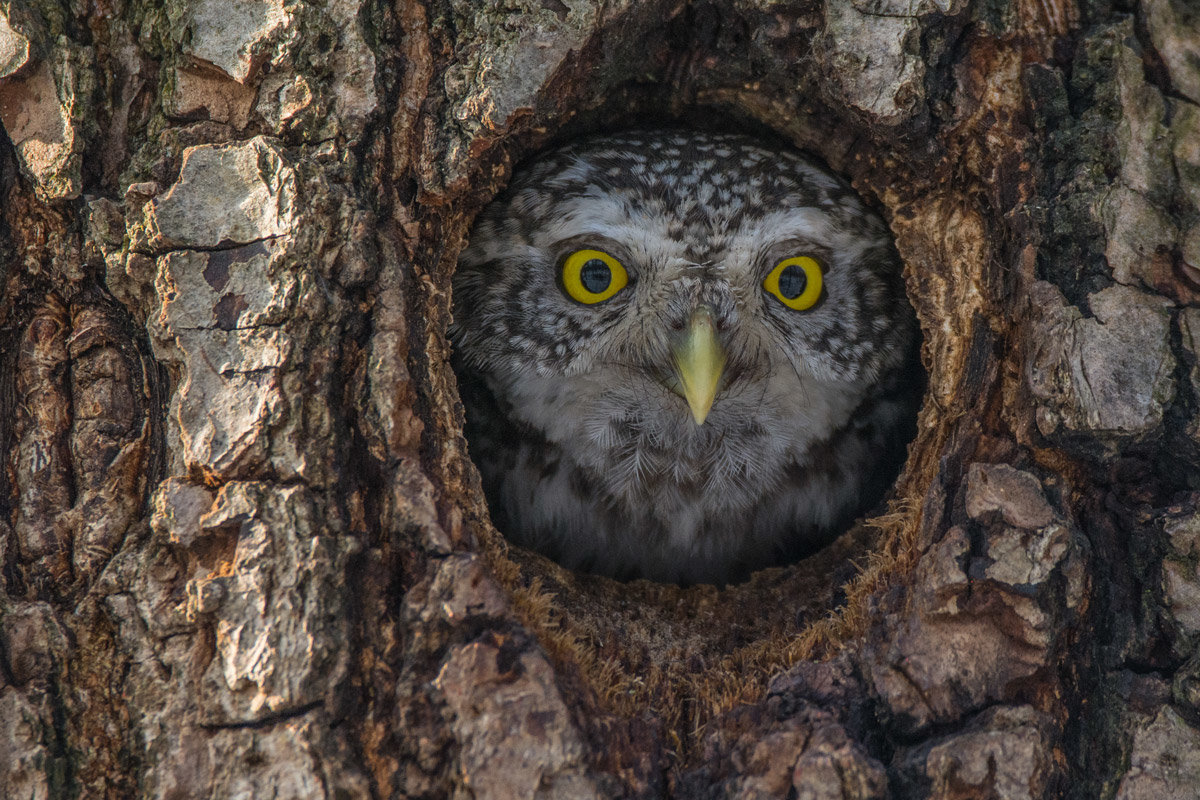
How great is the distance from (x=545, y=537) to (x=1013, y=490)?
1568mm

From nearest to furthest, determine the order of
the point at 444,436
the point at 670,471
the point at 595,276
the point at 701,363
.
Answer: the point at 444,436, the point at 701,363, the point at 595,276, the point at 670,471

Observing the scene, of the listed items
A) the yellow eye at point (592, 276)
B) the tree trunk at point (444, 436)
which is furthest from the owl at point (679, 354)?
the tree trunk at point (444, 436)

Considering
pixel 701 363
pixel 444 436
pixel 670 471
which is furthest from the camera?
pixel 670 471

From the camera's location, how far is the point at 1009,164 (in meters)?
1.94

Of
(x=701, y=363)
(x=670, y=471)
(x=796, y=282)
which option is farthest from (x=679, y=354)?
(x=670, y=471)

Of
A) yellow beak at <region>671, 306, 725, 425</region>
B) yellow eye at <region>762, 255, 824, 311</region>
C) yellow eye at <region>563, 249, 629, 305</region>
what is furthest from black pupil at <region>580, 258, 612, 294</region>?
A: yellow eye at <region>762, 255, 824, 311</region>

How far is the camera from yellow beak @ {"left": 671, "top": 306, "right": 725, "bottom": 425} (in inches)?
91.8

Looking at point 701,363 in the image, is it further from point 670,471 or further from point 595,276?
point 670,471

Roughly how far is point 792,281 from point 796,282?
1cm

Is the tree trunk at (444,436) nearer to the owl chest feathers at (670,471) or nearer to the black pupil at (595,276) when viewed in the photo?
the black pupil at (595,276)

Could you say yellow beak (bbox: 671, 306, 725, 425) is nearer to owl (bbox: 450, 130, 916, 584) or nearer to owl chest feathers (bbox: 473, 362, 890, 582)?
owl (bbox: 450, 130, 916, 584)

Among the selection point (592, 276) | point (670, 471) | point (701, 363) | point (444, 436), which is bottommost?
point (670, 471)

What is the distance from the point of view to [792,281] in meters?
2.57

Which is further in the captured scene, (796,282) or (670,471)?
(670,471)
